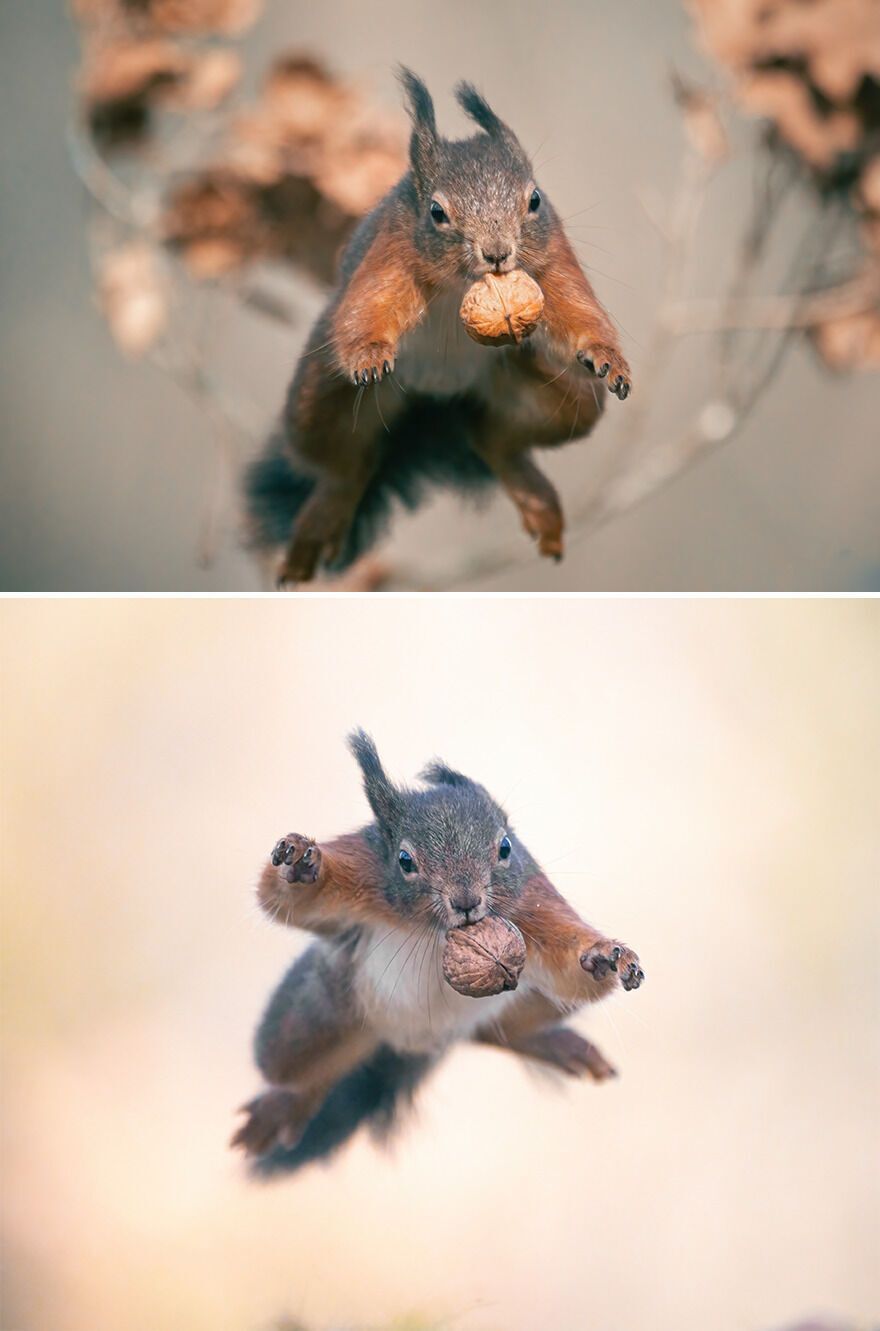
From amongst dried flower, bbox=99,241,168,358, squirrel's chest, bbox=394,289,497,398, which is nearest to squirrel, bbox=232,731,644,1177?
squirrel's chest, bbox=394,289,497,398

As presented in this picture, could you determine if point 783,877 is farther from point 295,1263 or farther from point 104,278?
point 104,278

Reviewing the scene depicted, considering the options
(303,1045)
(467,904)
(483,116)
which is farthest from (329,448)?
(303,1045)

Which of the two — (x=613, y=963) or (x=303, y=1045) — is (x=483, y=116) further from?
(x=303, y=1045)

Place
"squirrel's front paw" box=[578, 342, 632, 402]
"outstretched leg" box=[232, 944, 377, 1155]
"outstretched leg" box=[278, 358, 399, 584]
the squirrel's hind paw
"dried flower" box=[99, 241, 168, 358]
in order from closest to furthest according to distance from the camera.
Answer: "squirrel's front paw" box=[578, 342, 632, 402], "outstretched leg" box=[278, 358, 399, 584], "outstretched leg" box=[232, 944, 377, 1155], the squirrel's hind paw, "dried flower" box=[99, 241, 168, 358]

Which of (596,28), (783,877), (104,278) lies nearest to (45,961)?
(783,877)

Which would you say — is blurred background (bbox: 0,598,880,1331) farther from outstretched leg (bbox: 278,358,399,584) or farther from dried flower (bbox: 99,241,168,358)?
dried flower (bbox: 99,241,168,358)

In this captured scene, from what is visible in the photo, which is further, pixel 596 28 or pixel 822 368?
pixel 822 368

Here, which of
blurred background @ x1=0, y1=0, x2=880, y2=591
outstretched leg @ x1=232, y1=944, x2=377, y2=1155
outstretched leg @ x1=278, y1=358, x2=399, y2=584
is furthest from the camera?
blurred background @ x1=0, y1=0, x2=880, y2=591
